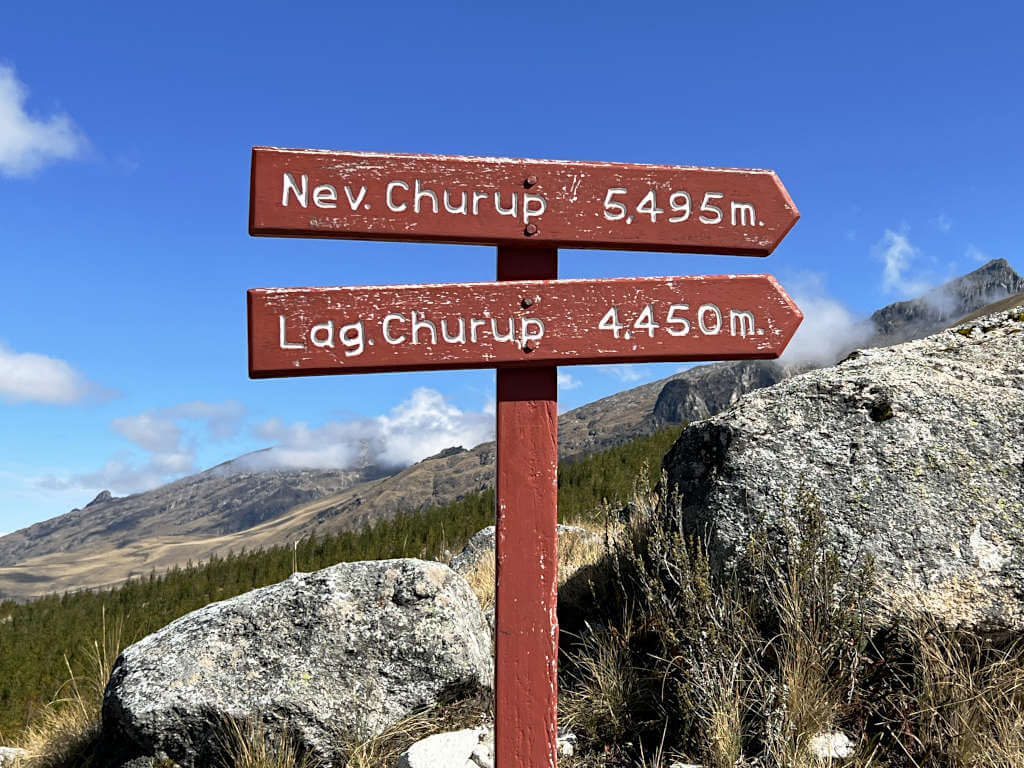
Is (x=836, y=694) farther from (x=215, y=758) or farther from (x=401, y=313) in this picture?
(x=215, y=758)

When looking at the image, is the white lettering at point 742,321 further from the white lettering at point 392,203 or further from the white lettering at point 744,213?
the white lettering at point 392,203

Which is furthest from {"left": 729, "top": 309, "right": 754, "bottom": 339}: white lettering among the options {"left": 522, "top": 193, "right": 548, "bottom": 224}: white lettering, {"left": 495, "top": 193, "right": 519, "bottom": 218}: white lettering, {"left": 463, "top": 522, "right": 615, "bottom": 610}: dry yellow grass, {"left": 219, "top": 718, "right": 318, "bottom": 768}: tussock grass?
{"left": 219, "top": 718, "right": 318, "bottom": 768}: tussock grass

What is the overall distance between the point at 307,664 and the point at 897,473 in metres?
3.33

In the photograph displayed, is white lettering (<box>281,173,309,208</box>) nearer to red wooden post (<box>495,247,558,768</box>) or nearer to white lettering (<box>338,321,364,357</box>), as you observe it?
white lettering (<box>338,321,364,357</box>)

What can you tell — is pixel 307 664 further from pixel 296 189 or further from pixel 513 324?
pixel 296 189

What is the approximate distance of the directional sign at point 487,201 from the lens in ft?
9.73

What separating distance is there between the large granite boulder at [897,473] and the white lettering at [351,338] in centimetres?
208

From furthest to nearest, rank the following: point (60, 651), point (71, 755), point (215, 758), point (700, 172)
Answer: point (60, 651)
point (71, 755)
point (215, 758)
point (700, 172)

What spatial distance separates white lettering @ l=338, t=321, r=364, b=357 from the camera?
112 inches

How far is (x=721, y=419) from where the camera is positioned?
410cm

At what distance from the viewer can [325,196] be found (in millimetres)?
2971

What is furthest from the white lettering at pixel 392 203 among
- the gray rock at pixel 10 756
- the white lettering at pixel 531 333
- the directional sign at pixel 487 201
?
the gray rock at pixel 10 756

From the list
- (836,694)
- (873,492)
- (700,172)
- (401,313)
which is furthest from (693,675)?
(700,172)

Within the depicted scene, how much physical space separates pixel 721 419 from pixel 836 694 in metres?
1.53
